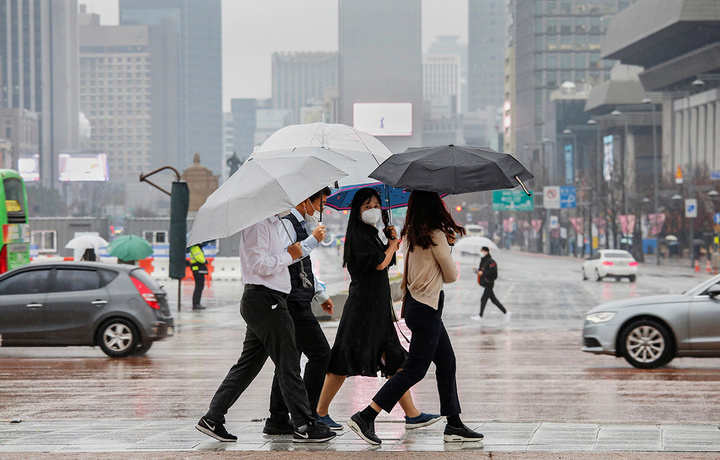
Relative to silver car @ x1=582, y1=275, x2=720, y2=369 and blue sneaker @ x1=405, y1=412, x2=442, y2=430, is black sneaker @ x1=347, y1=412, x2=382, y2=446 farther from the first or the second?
silver car @ x1=582, y1=275, x2=720, y2=369

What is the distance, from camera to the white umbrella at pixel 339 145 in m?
8.25

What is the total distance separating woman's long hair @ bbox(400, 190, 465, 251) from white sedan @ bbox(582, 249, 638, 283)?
38730 millimetres

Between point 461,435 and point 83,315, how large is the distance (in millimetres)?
9579

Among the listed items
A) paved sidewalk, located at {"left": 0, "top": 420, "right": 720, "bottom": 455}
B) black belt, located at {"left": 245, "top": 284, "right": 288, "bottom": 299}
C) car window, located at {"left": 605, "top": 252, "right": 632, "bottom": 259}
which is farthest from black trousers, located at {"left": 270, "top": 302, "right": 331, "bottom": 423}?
car window, located at {"left": 605, "top": 252, "right": 632, "bottom": 259}

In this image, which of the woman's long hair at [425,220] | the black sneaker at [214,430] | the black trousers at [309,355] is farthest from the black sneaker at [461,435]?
the black sneaker at [214,430]

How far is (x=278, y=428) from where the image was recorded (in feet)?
25.7

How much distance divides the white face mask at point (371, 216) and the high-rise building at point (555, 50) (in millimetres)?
153077

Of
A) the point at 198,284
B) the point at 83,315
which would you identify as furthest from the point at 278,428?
the point at 198,284

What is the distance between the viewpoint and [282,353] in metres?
7.39

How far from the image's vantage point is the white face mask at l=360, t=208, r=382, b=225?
24.7ft

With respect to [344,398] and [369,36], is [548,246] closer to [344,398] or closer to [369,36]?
[369,36]

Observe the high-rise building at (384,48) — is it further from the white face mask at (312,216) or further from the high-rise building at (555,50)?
the white face mask at (312,216)

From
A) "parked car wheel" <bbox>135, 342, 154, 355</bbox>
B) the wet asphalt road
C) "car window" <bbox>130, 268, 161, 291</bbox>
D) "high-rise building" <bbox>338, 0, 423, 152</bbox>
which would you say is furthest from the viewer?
"high-rise building" <bbox>338, 0, 423, 152</bbox>

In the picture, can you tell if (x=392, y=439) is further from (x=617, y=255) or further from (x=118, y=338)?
(x=617, y=255)
